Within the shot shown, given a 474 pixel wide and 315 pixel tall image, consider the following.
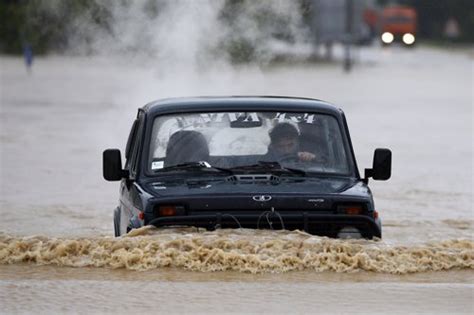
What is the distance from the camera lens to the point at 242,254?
1093cm

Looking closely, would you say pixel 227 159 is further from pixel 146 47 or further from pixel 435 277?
pixel 146 47

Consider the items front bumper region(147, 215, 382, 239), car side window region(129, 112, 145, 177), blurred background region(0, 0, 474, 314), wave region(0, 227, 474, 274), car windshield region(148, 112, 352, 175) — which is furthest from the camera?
car side window region(129, 112, 145, 177)

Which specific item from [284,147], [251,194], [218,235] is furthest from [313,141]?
[218,235]

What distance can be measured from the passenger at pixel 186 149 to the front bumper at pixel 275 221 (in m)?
0.91

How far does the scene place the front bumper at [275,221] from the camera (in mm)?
10625

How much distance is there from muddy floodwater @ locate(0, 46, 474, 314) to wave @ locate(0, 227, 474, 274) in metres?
0.01

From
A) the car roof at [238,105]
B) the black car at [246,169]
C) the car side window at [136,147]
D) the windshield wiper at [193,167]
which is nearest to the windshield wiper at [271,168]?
the black car at [246,169]

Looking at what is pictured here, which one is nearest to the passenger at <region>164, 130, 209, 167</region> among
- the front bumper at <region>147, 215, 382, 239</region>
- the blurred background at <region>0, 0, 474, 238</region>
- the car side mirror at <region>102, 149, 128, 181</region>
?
the car side mirror at <region>102, 149, 128, 181</region>

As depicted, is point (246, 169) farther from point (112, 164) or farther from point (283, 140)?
point (112, 164)

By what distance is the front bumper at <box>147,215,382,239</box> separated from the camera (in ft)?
34.9

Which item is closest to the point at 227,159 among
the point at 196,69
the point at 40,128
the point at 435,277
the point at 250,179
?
the point at 250,179

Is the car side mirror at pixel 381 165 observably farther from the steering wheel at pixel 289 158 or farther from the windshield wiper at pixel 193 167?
the windshield wiper at pixel 193 167

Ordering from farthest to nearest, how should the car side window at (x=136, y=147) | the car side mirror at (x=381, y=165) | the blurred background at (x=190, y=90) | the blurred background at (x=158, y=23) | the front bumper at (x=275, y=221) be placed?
the blurred background at (x=158, y=23)
the blurred background at (x=190, y=90)
the car side window at (x=136, y=147)
the car side mirror at (x=381, y=165)
the front bumper at (x=275, y=221)

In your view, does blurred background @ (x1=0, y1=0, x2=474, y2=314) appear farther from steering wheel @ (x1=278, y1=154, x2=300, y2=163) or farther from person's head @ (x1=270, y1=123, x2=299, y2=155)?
person's head @ (x1=270, y1=123, x2=299, y2=155)
